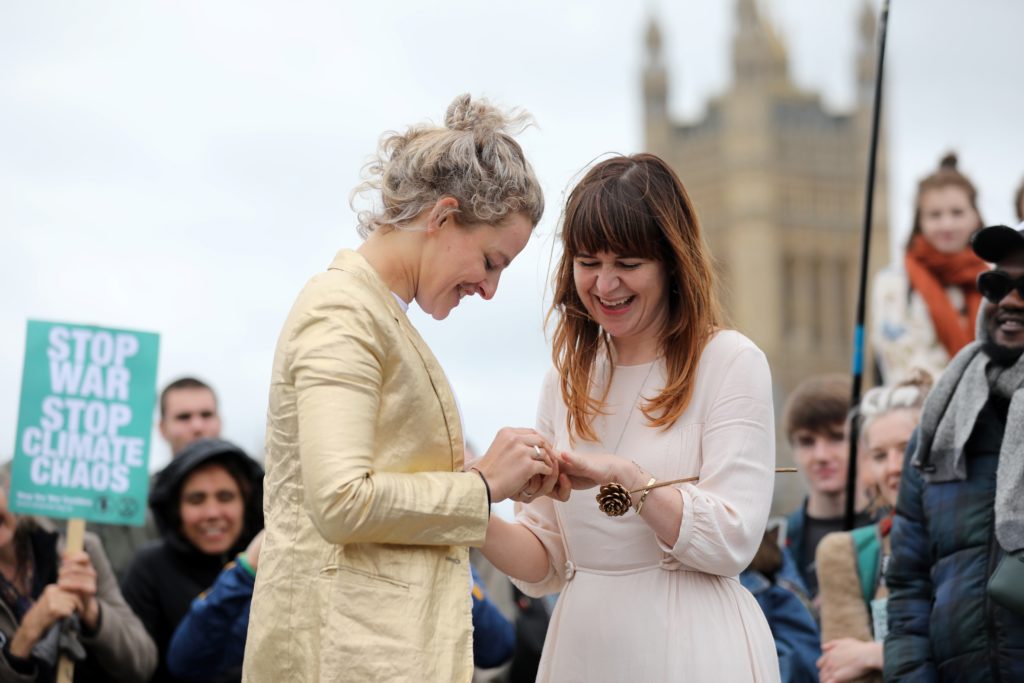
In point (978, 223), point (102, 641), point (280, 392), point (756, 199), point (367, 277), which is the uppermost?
point (756, 199)

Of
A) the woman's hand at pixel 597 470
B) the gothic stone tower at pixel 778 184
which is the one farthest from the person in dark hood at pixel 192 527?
the gothic stone tower at pixel 778 184

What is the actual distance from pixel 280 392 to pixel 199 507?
306 centimetres

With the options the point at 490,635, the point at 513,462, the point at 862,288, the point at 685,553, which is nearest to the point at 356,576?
the point at 513,462

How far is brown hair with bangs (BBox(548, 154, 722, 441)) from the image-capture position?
10.9ft

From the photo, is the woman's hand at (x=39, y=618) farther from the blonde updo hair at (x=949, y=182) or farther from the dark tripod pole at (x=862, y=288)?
the blonde updo hair at (x=949, y=182)

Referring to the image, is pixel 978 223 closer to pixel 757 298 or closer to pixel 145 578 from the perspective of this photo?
pixel 145 578

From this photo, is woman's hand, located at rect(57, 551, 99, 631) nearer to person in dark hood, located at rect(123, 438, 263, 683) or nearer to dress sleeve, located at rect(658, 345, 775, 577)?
person in dark hood, located at rect(123, 438, 263, 683)

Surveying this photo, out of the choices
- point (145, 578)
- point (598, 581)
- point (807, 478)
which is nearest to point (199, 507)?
point (145, 578)

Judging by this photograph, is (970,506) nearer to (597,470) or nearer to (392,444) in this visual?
(597,470)

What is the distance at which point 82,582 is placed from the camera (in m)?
5.11

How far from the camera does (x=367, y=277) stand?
293 centimetres

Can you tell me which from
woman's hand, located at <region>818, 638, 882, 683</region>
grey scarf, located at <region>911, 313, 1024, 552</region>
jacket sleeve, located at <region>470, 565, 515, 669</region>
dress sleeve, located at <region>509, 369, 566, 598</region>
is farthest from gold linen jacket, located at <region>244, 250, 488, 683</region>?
jacket sleeve, located at <region>470, 565, 515, 669</region>

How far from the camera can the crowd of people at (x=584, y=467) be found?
9.16 ft

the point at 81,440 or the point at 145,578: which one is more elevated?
the point at 81,440
